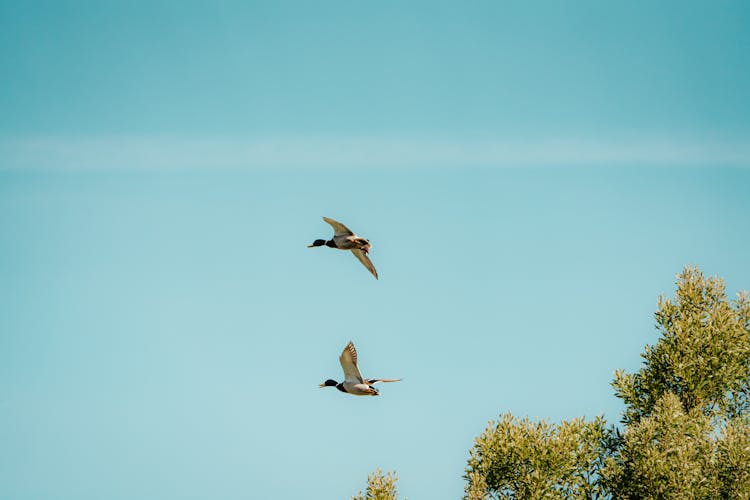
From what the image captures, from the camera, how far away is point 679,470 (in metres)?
37.3

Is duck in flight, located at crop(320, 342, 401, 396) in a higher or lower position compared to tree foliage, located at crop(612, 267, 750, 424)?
lower

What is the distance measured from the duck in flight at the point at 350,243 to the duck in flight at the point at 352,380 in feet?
9.76

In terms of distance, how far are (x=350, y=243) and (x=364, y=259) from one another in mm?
995

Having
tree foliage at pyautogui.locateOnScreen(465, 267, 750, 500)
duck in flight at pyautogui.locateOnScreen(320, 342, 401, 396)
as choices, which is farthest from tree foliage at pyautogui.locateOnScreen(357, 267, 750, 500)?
duck in flight at pyautogui.locateOnScreen(320, 342, 401, 396)

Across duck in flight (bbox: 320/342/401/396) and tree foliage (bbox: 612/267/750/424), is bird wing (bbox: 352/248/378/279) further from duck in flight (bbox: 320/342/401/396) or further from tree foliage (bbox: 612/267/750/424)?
tree foliage (bbox: 612/267/750/424)

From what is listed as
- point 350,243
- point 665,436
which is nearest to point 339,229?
point 350,243

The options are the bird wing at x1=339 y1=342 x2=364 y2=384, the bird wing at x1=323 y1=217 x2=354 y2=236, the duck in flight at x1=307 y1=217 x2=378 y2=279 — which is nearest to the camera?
the bird wing at x1=339 y1=342 x2=364 y2=384

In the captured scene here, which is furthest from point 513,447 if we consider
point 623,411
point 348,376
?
point 348,376

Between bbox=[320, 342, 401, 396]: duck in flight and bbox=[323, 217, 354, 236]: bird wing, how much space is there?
12.9ft

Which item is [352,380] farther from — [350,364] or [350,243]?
[350,243]

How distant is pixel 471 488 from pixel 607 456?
6.15m

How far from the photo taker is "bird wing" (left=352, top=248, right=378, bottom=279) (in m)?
32.8

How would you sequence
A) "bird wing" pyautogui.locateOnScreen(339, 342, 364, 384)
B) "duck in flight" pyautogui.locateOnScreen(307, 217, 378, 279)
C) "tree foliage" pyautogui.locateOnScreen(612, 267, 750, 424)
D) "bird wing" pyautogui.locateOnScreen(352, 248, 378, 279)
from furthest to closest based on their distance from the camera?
"tree foliage" pyautogui.locateOnScreen(612, 267, 750, 424), "bird wing" pyautogui.locateOnScreen(352, 248, 378, 279), "duck in flight" pyautogui.locateOnScreen(307, 217, 378, 279), "bird wing" pyautogui.locateOnScreen(339, 342, 364, 384)

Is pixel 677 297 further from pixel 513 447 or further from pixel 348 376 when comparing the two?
pixel 348 376
